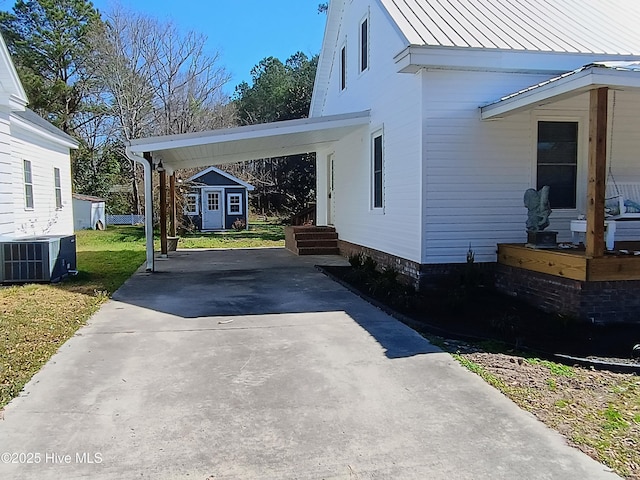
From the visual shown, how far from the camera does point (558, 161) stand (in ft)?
25.6

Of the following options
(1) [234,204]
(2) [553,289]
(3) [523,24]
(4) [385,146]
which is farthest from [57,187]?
(2) [553,289]

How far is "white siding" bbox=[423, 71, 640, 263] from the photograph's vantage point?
7.40m

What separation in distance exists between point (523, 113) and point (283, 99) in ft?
79.3

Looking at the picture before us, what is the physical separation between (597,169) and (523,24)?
4.09m

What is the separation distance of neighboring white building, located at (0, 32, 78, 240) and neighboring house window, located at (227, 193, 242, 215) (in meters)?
10.6

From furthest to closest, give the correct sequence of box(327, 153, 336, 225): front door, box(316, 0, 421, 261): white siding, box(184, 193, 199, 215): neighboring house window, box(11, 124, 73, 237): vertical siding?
box(184, 193, 199, 215): neighboring house window
box(327, 153, 336, 225): front door
box(11, 124, 73, 237): vertical siding
box(316, 0, 421, 261): white siding

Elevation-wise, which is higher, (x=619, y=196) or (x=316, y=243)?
(x=619, y=196)

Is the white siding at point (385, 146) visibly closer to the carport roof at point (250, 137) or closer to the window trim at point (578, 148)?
the carport roof at point (250, 137)

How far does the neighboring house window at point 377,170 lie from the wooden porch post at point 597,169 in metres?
4.59

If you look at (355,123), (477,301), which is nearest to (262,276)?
(355,123)

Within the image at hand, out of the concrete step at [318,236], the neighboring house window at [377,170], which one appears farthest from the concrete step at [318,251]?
the neighboring house window at [377,170]

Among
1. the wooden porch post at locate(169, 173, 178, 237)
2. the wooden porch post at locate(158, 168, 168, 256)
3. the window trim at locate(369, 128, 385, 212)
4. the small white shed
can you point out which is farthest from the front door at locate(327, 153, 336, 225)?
the small white shed

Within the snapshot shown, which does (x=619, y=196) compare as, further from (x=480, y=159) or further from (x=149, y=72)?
(x=149, y=72)

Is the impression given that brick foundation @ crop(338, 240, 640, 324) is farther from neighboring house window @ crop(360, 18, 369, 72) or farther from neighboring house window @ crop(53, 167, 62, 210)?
neighboring house window @ crop(53, 167, 62, 210)
